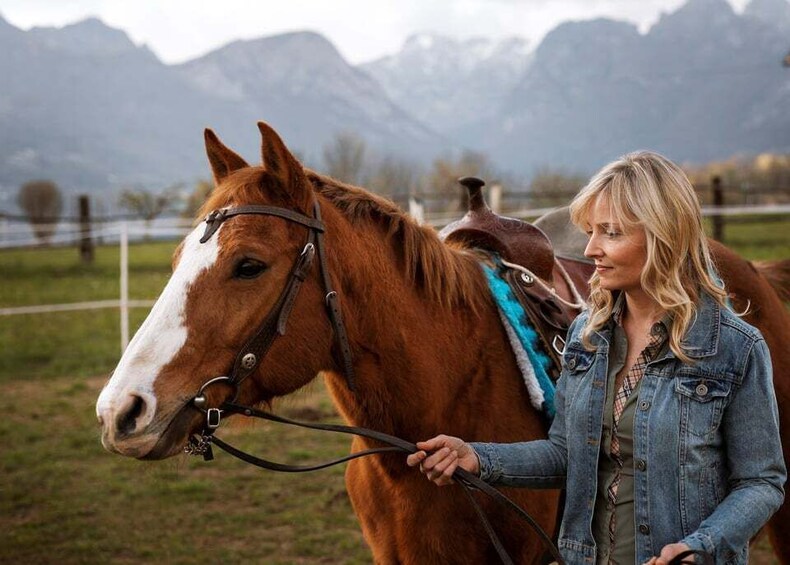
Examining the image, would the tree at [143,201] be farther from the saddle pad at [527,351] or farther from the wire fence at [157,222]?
the saddle pad at [527,351]

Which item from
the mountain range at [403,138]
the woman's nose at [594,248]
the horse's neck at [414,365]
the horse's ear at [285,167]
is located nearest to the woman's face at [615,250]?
the woman's nose at [594,248]

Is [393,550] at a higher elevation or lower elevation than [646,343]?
lower

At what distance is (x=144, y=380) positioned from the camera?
166 cm

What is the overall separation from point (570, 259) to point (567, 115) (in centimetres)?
20033

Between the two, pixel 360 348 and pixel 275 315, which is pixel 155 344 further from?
pixel 360 348

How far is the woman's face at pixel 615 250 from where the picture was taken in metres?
1.57

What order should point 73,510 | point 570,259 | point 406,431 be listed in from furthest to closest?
point 73,510
point 570,259
point 406,431

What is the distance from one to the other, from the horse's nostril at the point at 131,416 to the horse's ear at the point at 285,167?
66cm

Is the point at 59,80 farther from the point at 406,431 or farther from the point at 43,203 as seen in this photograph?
the point at 406,431

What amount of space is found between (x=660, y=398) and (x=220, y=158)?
4.57 ft

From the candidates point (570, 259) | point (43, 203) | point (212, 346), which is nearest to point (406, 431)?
point (212, 346)

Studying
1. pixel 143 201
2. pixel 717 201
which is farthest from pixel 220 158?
pixel 143 201

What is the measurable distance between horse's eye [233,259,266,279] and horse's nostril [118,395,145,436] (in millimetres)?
377

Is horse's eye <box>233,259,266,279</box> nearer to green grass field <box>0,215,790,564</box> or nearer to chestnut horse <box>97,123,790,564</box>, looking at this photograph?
chestnut horse <box>97,123,790,564</box>
